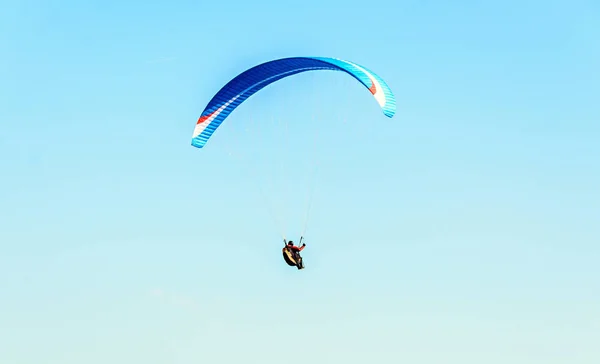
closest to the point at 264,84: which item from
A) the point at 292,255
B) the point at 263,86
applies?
the point at 263,86

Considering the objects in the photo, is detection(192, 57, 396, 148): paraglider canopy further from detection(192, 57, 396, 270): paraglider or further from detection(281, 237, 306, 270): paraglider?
detection(281, 237, 306, 270): paraglider

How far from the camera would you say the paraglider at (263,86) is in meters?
51.5

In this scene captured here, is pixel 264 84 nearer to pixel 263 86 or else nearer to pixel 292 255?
pixel 263 86

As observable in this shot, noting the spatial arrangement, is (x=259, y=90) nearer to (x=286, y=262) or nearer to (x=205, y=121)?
(x=205, y=121)

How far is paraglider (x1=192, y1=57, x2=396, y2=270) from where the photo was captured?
2029 inches

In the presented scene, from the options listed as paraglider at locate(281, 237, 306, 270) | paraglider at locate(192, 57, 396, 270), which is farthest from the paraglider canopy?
paraglider at locate(281, 237, 306, 270)

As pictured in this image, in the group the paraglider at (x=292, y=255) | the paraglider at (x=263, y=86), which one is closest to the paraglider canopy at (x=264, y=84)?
the paraglider at (x=263, y=86)

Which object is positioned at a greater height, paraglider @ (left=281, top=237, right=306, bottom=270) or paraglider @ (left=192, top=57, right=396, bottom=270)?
paraglider @ (left=192, top=57, right=396, bottom=270)

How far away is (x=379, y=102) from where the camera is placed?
5097 cm

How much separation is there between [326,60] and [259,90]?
438cm

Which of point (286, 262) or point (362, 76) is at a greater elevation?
point (362, 76)

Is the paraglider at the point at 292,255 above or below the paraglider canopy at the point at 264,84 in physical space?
below

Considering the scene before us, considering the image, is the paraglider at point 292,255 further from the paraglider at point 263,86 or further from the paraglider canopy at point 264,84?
the paraglider canopy at point 264,84

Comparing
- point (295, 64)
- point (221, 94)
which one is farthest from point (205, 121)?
point (295, 64)
